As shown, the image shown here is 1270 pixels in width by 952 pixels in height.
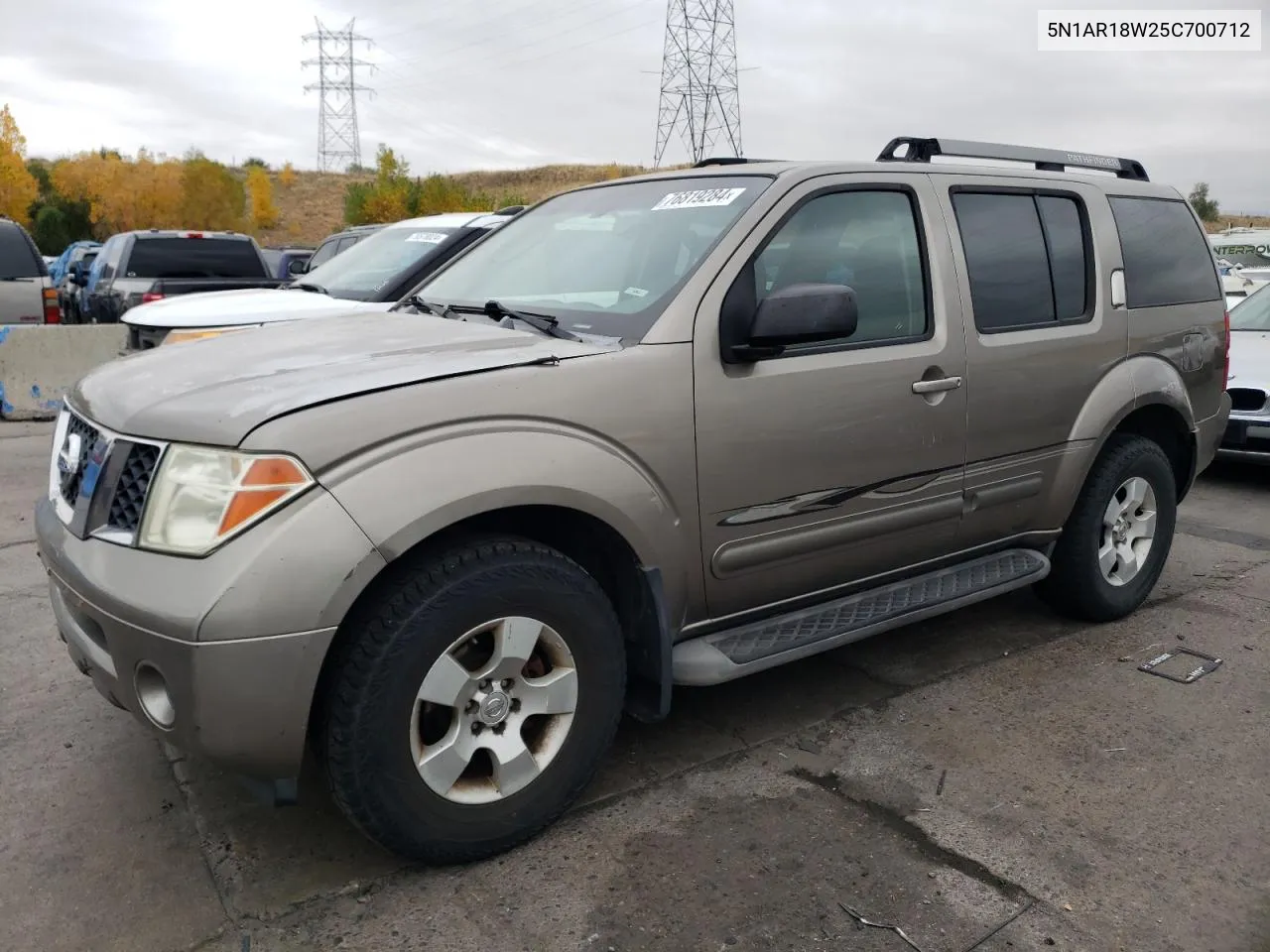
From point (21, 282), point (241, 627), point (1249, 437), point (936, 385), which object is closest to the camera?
point (241, 627)

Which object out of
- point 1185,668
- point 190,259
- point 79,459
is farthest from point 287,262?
point 1185,668

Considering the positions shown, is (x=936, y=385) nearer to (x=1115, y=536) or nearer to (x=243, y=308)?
(x=1115, y=536)

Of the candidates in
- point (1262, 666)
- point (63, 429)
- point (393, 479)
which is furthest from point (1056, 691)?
point (63, 429)

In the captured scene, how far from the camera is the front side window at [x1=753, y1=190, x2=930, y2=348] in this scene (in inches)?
131

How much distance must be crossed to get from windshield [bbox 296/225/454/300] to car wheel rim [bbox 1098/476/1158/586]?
193 inches

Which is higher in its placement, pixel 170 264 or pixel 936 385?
pixel 170 264

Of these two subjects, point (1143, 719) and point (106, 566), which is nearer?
point (106, 566)

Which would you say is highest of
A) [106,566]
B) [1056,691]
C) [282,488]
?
[282,488]

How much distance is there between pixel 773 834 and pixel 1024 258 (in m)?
2.41

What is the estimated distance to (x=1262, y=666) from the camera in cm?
413

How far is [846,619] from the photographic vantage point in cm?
343

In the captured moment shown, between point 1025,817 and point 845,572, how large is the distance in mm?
918

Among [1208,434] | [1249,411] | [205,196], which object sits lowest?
[1249,411]

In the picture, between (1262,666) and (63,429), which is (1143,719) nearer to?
(1262,666)
